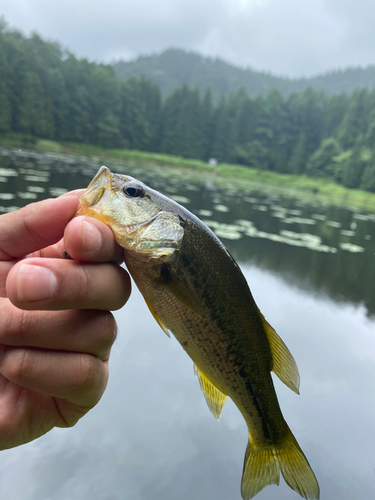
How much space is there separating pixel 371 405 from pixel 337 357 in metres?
0.82

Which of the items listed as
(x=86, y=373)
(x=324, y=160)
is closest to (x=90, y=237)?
(x=86, y=373)

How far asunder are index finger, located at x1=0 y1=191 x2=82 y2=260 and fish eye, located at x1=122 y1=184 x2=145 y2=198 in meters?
0.20

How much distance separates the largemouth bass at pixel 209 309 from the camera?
1.33 metres

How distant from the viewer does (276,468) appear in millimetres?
1553

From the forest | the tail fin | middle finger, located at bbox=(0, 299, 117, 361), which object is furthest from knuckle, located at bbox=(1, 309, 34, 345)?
the forest

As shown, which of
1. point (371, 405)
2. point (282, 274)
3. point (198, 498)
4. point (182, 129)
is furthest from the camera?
point (182, 129)

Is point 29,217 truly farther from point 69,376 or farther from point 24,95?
point 24,95

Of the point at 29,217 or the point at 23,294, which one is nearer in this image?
the point at 23,294

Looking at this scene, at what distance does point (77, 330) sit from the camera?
1.26 metres

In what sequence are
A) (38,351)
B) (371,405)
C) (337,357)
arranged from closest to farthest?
(38,351) → (371,405) → (337,357)

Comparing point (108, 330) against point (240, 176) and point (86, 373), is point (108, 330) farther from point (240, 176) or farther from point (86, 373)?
point (240, 176)

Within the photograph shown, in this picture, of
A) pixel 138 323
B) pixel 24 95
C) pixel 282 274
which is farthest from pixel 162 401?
pixel 24 95

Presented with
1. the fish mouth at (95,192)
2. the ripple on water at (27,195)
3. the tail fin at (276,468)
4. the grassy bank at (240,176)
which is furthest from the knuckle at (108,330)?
the grassy bank at (240,176)

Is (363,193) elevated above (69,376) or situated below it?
below
